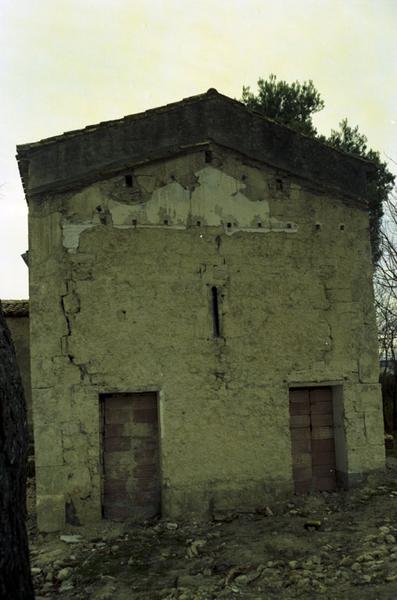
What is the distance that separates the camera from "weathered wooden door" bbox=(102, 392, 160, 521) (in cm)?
714

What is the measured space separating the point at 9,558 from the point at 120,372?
4.54 m

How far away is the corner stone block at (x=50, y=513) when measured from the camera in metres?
6.80

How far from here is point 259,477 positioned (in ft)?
24.5

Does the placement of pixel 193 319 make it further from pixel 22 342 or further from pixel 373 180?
pixel 373 180

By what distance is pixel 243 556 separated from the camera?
19.3 feet

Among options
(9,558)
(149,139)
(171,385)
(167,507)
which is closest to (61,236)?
(149,139)

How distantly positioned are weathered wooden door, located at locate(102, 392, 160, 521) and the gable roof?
3.18 m

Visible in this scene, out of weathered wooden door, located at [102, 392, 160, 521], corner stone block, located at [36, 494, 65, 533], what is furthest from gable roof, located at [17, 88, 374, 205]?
corner stone block, located at [36, 494, 65, 533]

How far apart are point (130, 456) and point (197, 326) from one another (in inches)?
78.3

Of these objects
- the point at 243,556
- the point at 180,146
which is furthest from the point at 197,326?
the point at 243,556

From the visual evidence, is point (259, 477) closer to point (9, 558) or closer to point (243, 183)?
point (243, 183)

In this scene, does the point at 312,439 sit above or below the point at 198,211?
below

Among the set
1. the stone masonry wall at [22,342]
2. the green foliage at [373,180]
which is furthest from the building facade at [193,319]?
the green foliage at [373,180]

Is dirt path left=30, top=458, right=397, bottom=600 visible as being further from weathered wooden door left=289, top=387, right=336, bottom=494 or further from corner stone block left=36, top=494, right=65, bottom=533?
weathered wooden door left=289, top=387, right=336, bottom=494
